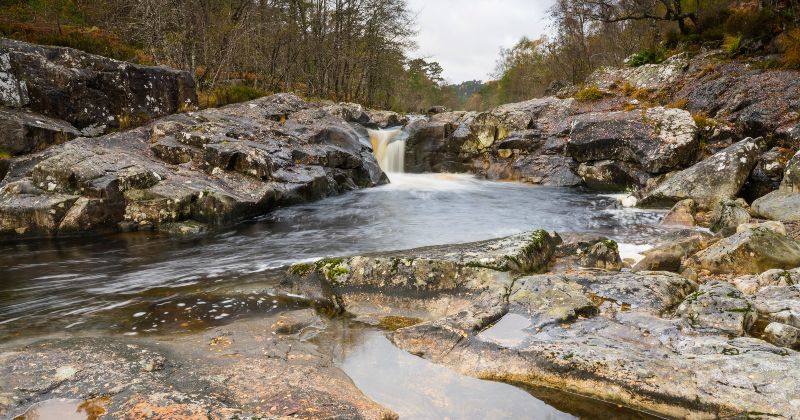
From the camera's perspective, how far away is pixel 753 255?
5.16 m

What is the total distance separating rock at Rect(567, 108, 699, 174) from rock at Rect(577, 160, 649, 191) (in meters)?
0.17

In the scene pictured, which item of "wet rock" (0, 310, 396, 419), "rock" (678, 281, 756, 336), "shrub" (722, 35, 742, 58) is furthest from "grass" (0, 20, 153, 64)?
"shrub" (722, 35, 742, 58)

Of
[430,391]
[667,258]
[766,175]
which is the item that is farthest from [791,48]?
[430,391]

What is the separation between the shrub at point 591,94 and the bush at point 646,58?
2.21m

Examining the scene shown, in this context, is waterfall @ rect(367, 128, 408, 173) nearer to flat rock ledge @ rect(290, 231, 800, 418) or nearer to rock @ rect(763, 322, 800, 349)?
flat rock ledge @ rect(290, 231, 800, 418)

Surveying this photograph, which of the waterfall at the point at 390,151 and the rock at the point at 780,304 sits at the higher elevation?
the waterfall at the point at 390,151

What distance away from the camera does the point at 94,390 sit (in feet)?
9.00

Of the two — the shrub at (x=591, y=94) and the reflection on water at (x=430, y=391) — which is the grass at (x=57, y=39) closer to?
the reflection on water at (x=430, y=391)

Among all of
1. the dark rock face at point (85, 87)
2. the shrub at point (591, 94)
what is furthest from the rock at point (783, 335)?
the shrub at point (591, 94)

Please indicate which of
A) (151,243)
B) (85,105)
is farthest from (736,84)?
(85,105)

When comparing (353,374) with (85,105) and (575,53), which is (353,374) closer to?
(85,105)

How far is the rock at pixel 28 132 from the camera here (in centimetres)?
973

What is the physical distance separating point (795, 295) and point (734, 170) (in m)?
6.71

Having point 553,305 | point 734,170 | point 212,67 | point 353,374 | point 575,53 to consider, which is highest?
point 575,53
